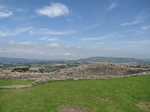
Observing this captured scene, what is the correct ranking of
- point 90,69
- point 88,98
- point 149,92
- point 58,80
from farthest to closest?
point 90,69 < point 58,80 < point 149,92 < point 88,98

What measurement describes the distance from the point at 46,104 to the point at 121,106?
5053 mm

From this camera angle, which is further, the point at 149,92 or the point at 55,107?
the point at 149,92

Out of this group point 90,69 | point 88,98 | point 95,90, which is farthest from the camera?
point 90,69

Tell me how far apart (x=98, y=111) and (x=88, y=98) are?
217cm

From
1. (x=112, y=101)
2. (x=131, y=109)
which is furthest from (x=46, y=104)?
(x=131, y=109)

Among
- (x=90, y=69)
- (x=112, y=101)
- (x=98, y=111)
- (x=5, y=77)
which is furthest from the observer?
(x=90, y=69)

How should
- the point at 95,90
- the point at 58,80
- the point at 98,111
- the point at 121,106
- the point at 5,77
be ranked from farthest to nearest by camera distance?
the point at 5,77, the point at 58,80, the point at 95,90, the point at 121,106, the point at 98,111

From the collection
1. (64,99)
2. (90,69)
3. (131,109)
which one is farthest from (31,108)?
(90,69)

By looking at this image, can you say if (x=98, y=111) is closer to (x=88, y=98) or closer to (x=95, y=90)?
(x=88, y=98)

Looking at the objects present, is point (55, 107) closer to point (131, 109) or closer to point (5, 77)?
point (131, 109)

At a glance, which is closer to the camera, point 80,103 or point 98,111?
point 98,111

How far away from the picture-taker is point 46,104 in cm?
940

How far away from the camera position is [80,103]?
9.48 m

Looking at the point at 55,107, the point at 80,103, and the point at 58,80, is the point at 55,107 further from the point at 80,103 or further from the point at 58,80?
the point at 58,80
